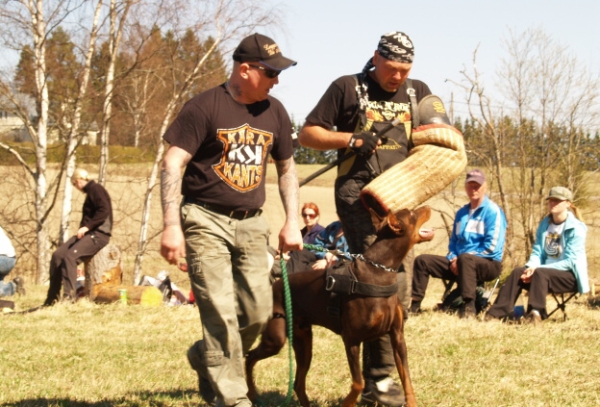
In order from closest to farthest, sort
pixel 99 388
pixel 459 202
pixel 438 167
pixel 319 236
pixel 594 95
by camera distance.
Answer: pixel 438 167
pixel 99 388
pixel 319 236
pixel 594 95
pixel 459 202

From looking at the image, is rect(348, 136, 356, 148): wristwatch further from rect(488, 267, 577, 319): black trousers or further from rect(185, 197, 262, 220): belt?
rect(488, 267, 577, 319): black trousers

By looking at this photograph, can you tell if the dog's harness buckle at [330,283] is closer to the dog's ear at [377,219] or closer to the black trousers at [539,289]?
the dog's ear at [377,219]

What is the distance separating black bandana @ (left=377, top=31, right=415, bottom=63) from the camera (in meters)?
4.88

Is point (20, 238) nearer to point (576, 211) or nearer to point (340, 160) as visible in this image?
point (576, 211)

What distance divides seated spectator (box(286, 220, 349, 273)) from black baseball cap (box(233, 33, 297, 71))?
14.9 feet

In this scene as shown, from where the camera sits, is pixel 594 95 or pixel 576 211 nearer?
pixel 576 211

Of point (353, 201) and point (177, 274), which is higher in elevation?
point (353, 201)

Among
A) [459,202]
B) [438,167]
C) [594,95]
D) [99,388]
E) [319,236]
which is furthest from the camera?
[459,202]

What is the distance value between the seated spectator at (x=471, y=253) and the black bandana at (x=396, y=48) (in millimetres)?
4862

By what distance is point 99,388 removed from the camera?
5.69 m

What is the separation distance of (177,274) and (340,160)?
1213cm

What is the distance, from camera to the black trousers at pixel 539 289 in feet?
29.1

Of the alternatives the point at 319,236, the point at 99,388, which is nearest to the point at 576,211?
the point at 319,236

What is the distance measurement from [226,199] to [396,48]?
4.60ft
